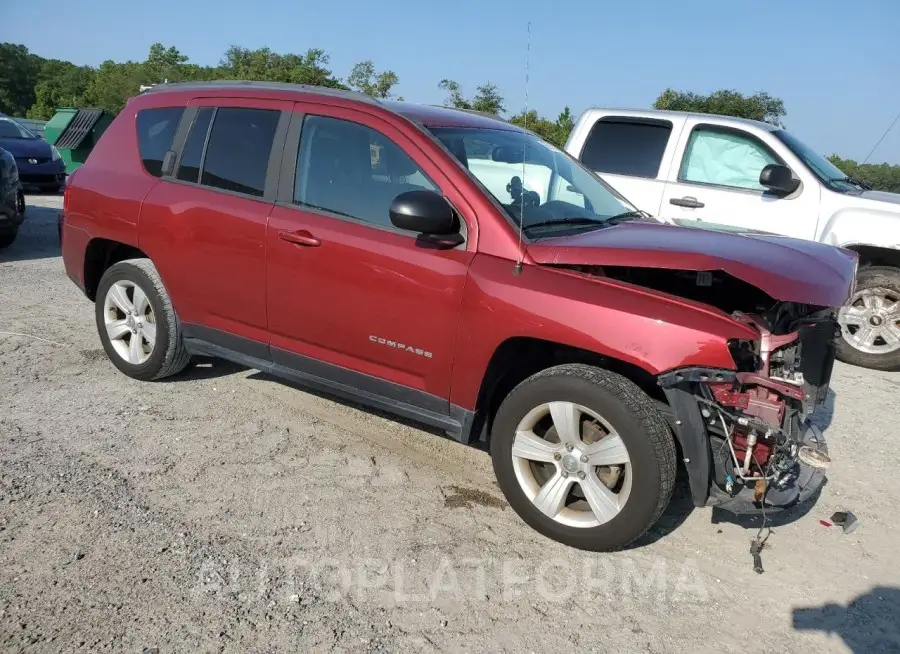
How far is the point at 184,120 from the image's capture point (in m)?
4.49

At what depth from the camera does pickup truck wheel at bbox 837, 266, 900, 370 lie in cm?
Answer: 639

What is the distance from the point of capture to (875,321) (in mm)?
6473

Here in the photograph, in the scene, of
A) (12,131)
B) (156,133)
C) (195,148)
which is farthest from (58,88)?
(195,148)

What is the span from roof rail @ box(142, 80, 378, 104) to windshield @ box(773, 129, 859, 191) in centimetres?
447

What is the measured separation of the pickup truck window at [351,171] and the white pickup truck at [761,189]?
140 inches

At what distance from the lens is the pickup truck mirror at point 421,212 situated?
10.5 ft

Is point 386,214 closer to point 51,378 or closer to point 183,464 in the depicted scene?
point 183,464

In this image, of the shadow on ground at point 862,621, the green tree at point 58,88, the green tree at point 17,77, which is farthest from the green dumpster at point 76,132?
the green tree at point 17,77

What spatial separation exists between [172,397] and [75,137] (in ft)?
52.9

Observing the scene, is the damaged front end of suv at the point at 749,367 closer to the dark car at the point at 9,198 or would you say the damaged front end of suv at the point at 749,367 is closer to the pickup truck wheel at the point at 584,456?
the pickup truck wheel at the point at 584,456

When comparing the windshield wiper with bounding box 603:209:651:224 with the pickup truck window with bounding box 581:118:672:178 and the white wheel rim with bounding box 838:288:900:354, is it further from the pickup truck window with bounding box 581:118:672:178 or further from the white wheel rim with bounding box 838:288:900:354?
the white wheel rim with bounding box 838:288:900:354

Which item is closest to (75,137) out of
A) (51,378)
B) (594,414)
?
(51,378)

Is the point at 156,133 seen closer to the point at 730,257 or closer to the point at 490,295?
the point at 490,295

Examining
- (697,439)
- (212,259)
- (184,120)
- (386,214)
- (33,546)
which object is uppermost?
(184,120)
